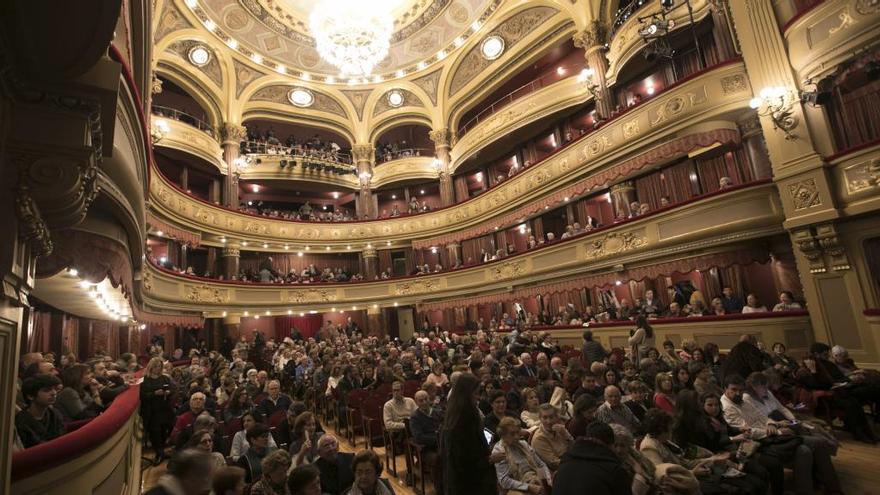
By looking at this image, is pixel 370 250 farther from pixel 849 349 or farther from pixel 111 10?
pixel 111 10

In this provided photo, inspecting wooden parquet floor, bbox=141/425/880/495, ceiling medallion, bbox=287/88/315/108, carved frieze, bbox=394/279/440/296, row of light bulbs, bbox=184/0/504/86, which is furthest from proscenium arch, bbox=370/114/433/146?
wooden parquet floor, bbox=141/425/880/495

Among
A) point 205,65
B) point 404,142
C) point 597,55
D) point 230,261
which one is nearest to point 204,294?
point 230,261

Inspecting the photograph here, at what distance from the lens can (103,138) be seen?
2.19 metres

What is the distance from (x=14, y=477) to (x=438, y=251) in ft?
60.2

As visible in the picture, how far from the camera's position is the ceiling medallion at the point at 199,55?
1573cm

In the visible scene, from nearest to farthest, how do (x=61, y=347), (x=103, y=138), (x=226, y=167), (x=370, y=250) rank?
(x=103, y=138), (x=61, y=347), (x=226, y=167), (x=370, y=250)

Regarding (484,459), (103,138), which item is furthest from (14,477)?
(484,459)

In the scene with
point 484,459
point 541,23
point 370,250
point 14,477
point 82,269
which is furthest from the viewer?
point 370,250

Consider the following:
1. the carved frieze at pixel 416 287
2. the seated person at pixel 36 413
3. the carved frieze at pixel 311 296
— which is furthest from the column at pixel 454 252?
the seated person at pixel 36 413

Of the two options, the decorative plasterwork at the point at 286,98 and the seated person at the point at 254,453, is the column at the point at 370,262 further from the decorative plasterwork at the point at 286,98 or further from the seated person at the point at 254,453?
the seated person at the point at 254,453

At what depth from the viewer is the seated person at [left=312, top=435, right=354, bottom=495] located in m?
3.25

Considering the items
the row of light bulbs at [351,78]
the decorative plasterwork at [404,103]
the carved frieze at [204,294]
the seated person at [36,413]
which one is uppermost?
the row of light bulbs at [351,78]

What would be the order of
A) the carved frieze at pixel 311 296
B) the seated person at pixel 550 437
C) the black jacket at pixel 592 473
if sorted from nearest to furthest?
the black jacket at pixel 592 473 → the seated person at pixel 550 437 → the carved frieze at pixel 311 296

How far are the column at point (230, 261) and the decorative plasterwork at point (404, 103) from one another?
951 centimetres
